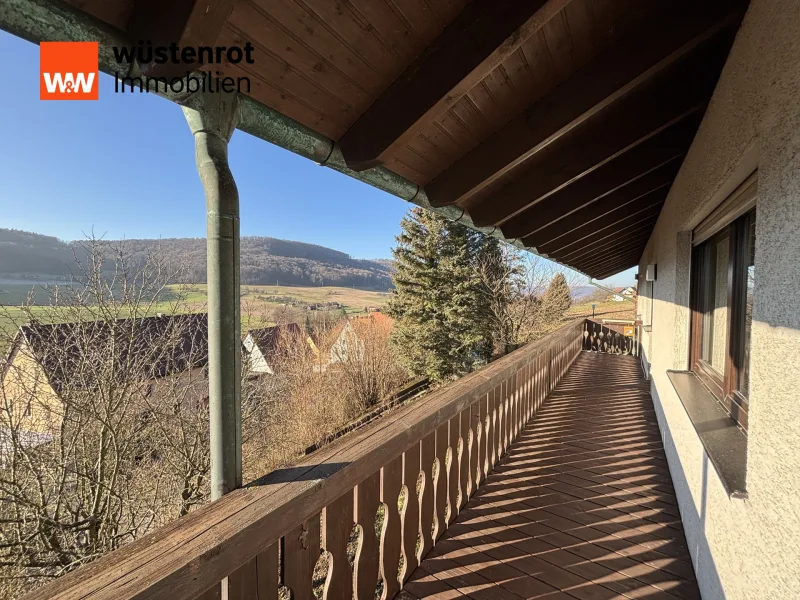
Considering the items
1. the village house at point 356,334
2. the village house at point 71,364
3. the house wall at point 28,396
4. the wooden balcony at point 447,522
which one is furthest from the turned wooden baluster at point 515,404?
the village house at point 356,334

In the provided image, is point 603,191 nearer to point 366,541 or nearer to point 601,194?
point 601,194

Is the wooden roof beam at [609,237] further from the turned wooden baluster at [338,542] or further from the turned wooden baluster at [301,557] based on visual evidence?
the turned wooden baluster at [301,557]

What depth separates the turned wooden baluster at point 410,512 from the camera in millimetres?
1764

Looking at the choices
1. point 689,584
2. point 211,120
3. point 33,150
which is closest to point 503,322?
point 689,584

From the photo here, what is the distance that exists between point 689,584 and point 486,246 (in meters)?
15.6

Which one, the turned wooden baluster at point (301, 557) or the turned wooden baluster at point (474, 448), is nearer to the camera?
the turned wooden baluster at point (301, 557)

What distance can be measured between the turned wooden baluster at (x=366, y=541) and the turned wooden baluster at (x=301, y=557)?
243 mm

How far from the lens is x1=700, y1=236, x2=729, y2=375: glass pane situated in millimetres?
2107

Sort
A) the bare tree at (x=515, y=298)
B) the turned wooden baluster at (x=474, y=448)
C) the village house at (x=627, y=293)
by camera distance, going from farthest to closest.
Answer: the bare tree at (x=515, y=298)
the village house at (x=627, y=293)
the turned wooden baluster at (x=474, y=448)

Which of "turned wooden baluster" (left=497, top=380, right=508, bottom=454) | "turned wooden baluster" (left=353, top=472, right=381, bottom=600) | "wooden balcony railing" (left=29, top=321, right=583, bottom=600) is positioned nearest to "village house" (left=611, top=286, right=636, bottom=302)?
"turned wooden baluster" (left=497, top=380, right=508, bottom=454)

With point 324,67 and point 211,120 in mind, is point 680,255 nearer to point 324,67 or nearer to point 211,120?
point 324,67

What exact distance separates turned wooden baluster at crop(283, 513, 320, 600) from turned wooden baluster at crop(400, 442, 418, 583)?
61 centimetres

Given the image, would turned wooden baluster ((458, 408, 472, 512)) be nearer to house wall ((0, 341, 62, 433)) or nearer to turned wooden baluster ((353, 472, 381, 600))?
turned wooden baluster ((353, 472, 381, 600))

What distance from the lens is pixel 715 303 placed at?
2.31 m
